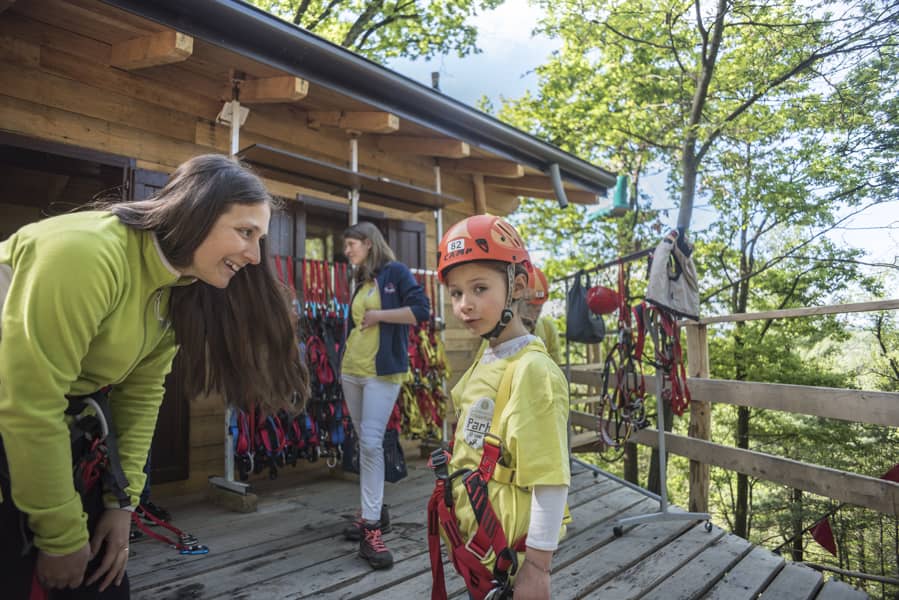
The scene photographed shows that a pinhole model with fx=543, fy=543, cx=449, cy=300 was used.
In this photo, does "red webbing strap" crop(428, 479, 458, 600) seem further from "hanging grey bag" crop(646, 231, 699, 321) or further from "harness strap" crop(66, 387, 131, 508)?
"hanging grey bag" crop(646, 231, 699, 321)

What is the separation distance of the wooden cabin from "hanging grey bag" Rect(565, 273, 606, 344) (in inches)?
66.6

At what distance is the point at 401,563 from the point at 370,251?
197 centimetres

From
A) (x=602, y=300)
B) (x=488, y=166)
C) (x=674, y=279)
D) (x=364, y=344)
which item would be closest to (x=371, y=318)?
(x=364, y=344)

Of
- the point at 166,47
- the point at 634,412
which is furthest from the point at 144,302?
the point at 634,412

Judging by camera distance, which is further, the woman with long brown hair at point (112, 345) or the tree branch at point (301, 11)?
the tree branch at point (301, 11)

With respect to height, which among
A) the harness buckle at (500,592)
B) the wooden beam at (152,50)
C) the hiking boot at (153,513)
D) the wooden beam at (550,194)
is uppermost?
the wooden beam at (550,194)

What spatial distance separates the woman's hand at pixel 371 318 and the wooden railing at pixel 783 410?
286 cm

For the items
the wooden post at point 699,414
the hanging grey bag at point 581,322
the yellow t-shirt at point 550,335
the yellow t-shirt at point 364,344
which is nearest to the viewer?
the yellow t-shirt at point 364,344

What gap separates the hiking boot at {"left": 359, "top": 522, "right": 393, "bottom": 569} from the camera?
3078 millimetres

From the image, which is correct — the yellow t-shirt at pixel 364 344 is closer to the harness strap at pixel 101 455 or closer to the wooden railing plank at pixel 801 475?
the harness strap at pixel 101 455

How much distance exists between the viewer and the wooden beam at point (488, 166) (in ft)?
21.8

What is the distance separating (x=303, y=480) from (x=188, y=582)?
227cm

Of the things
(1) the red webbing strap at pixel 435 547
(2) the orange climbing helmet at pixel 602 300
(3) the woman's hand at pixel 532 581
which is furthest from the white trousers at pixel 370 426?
(2) the orange climbing helmet at pixel 602 300

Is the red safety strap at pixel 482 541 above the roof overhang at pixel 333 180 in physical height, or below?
below
